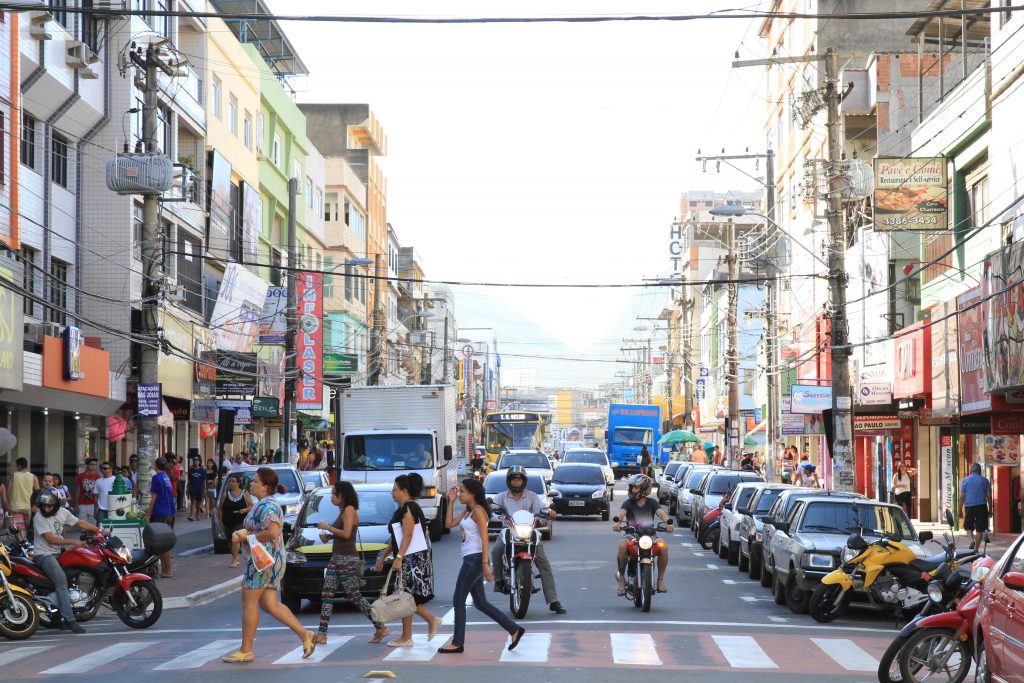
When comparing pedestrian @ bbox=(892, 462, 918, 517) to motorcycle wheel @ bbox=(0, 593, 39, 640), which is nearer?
motorcycle wheel @ bbox=(0, 593, 39, 640)

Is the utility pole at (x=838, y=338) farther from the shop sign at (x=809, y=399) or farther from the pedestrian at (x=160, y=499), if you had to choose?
the pedestrian at (x=160, y=499)

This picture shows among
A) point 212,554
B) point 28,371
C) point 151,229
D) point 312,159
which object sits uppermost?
point 312,159

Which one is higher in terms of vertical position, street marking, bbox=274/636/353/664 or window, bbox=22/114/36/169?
window, bbox=22/114/36/169

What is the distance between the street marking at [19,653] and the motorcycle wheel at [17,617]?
76 cm

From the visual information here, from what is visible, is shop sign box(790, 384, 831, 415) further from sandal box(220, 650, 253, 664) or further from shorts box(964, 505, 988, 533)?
sandal box(220, 650, 253, 664)

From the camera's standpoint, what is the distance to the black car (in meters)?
37.2

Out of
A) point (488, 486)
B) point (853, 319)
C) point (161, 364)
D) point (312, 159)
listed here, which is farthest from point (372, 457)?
point (312, 159)

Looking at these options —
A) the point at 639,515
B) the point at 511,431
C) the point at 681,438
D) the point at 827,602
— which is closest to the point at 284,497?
the point at 639,515

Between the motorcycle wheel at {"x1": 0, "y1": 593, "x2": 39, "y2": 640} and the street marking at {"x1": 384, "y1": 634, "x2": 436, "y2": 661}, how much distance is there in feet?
14.4

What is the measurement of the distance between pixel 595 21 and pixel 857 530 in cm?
748

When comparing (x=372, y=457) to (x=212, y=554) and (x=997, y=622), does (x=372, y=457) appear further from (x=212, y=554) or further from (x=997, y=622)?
(x=997, y=622)

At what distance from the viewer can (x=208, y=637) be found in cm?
1541

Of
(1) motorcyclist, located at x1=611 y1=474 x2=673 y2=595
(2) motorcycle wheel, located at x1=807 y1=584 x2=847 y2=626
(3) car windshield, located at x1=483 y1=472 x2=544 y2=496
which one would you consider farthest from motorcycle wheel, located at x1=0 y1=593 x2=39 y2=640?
(3) car windshield, located at x1=483 y1=472 x2=544 y2=496

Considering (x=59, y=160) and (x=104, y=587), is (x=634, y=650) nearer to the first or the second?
(x=104, y=587)
